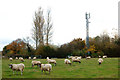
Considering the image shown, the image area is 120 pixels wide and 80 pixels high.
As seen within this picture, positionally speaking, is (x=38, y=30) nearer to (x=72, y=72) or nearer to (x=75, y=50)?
(x=75, y=50)

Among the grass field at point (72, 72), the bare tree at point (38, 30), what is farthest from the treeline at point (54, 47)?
the grass field at point (72, 72)

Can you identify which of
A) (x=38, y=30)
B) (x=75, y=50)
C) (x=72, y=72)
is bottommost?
(x=72, y=72)

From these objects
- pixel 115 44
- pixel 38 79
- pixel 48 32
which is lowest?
pixel 38 79

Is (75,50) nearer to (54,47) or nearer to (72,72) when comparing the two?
(54,47)

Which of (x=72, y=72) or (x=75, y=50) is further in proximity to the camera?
(x=75, y=50)

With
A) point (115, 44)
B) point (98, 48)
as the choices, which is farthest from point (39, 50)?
point (115, 44)

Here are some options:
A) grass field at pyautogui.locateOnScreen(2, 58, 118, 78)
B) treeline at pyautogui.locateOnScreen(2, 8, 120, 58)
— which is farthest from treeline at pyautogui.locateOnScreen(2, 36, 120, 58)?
grass field at pyautogui.locateOnScreen(2, 58, 118, 78)

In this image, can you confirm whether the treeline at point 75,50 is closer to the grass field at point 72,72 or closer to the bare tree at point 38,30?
the bare tree at point 38,30

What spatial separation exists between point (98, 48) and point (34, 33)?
17919 mm

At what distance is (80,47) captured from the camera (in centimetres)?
5222

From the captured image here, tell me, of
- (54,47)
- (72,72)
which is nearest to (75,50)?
(54,47)

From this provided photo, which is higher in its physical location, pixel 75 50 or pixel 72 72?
pixel 75 50

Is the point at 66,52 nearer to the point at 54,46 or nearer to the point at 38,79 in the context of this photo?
the point at 54,46

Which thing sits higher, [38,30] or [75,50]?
[38,30]
